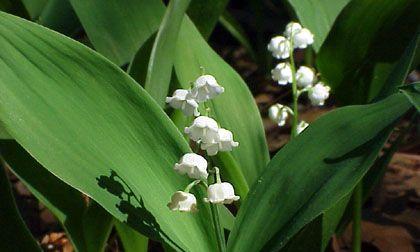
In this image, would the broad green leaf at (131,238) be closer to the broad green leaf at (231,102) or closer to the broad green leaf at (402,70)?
the broad green leaf at (231,102)

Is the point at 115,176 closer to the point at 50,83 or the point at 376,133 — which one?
the point at 50,83

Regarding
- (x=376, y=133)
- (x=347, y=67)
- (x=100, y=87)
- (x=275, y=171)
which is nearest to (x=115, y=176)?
(x=100, y=87)

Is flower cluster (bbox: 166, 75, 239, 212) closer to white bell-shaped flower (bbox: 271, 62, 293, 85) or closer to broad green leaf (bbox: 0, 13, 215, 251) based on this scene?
broad green leaf (bbox: 0, 13, 215, 251)

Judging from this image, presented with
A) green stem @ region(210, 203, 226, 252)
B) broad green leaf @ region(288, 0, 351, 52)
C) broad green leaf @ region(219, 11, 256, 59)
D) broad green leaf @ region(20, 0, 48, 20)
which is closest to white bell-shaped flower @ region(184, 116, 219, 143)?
green stem @ region(210, 203, 226, 252)

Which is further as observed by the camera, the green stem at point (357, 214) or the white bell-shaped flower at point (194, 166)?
the green stem at point (357, 214)

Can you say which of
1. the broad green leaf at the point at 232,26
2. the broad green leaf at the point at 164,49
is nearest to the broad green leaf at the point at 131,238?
the broad green leaf at the point at 164,49

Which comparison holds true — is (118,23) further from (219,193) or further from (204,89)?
(219,193)
